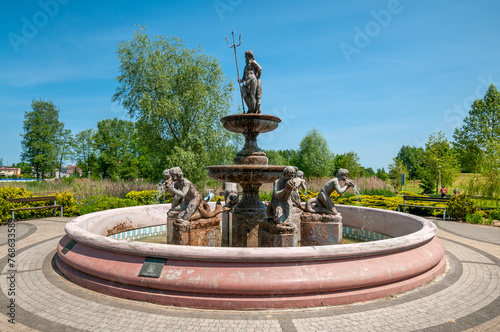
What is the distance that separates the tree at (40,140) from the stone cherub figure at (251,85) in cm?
4779

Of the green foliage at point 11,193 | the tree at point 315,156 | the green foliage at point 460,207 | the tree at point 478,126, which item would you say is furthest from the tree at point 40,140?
the tree at point 478,126

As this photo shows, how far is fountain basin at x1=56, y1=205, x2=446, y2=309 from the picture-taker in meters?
4.25

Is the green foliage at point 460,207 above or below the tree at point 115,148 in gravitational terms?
below

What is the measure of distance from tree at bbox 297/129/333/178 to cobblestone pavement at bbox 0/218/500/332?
50.3 m

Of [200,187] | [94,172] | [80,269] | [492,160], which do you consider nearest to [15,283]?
[80,269]

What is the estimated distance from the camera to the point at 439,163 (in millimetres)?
31766

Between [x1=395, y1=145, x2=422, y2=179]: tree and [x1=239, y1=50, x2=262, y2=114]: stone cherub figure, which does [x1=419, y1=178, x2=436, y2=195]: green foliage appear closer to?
[x1=239, y1=50, x2=262, y2=114]: stone cherub figure

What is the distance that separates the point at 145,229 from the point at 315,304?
24.0 ft

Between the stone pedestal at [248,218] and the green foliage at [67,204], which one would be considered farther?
the green foliage at [67,204]

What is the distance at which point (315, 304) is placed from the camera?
4340mm

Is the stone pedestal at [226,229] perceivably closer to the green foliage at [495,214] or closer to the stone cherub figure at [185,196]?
the stone cherub figure at [185,196]

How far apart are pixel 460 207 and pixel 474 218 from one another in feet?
2.37

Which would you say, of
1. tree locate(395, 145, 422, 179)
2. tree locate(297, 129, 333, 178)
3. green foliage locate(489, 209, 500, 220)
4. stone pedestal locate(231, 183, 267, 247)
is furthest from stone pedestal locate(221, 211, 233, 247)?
tree locate(395, 145, 422, 179)

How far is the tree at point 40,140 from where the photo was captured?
45.8 m
